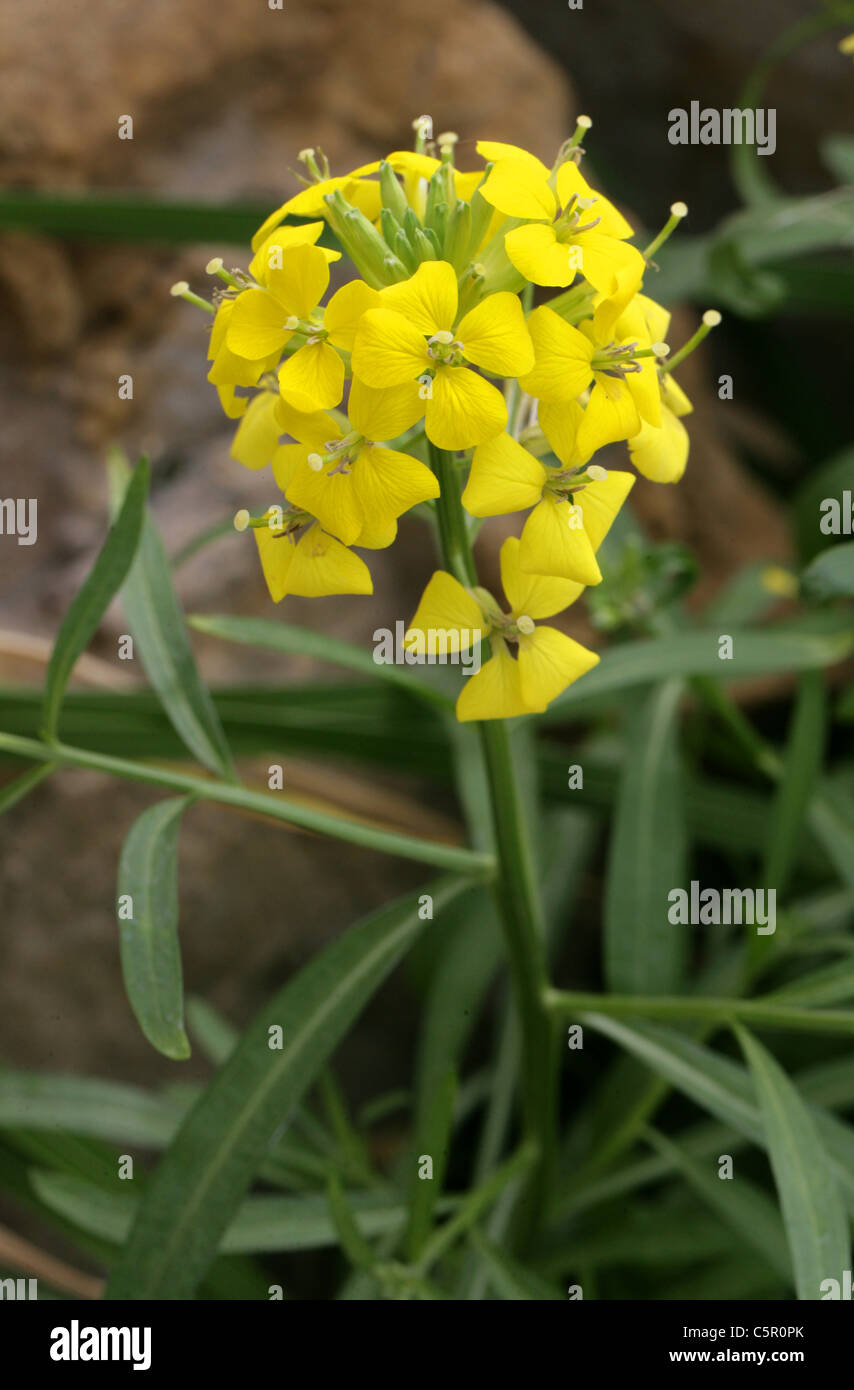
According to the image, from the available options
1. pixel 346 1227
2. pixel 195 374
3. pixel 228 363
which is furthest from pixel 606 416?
pixel 195 374

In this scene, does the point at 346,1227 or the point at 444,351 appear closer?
the point at 444,351

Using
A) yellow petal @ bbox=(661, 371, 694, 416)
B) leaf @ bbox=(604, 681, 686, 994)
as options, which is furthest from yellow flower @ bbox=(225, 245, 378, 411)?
leaf @ bbox=(604, 681, 686, 994)

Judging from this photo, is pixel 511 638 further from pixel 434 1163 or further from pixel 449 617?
pixel 434 1163

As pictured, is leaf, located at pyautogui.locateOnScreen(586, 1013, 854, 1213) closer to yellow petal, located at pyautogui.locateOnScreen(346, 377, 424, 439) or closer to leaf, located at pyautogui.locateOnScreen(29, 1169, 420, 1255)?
leaf, located at pyautogui.locateOnScreen(29, 1169, 420, 1255)

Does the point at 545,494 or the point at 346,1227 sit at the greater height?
the point at 545,494

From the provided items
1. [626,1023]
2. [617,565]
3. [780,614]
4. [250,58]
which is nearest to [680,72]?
[250,58]

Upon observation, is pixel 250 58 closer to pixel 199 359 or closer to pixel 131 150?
pixel 131 150

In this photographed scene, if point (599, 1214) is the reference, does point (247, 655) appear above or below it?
above
